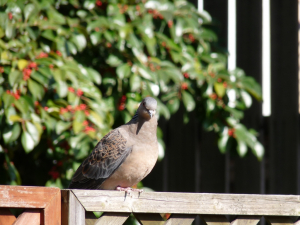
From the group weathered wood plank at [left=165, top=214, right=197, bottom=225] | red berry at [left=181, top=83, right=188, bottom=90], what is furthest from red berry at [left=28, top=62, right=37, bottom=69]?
weathered wood plank at [left=165, top=214, right=197, bottom=225]

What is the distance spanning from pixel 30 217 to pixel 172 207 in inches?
21.7

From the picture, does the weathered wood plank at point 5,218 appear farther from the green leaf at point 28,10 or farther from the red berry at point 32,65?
the green leaf at point 28,10

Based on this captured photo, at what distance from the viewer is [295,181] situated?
11.7ft

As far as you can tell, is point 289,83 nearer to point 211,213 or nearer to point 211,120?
point 211,120

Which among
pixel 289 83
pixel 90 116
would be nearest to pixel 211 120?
pixel 289 83

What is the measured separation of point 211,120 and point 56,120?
1.20 m

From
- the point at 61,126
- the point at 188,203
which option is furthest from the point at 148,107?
the point at 188,203

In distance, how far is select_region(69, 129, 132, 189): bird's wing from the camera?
2.65 metres

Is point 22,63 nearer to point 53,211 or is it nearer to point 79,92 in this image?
Answer: point 79,92

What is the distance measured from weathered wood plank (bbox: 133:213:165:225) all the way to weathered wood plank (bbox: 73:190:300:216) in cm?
3

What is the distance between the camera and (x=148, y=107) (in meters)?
2.57

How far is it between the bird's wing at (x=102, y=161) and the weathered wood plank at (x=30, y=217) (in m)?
1.10

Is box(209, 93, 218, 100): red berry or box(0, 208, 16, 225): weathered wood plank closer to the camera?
box(0, 208, 16, 225): weathered wood plank

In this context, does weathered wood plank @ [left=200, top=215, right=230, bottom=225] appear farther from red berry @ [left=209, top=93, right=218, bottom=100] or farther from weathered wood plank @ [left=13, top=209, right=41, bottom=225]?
red berry @ [left=209, top=93, right=218, bottom=100]
